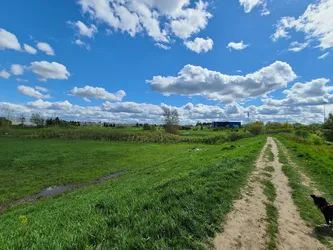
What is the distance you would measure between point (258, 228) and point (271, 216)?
1093mm

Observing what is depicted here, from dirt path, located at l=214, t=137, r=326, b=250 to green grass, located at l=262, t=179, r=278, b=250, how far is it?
106mm

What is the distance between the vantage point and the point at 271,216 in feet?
20.1

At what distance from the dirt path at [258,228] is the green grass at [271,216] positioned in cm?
11

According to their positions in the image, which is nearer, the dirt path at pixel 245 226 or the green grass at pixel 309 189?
the dirt path at pixel 245 226

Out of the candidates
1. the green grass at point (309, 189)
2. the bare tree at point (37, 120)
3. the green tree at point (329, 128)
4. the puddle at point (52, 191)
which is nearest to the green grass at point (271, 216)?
the green grass at point (309, 189)

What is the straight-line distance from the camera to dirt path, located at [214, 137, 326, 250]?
469 cm

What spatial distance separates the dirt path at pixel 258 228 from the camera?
185 inches

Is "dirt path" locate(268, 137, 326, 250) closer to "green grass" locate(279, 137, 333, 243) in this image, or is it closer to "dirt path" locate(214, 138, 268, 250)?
"green grass" locate(279, 137, 333, 243)

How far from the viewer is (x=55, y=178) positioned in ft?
64.3

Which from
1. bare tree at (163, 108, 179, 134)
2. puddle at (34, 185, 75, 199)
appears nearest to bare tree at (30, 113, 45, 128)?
bare tree at (163, 108, 179, 134)

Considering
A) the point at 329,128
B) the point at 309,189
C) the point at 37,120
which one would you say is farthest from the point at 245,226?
the point at 37,120

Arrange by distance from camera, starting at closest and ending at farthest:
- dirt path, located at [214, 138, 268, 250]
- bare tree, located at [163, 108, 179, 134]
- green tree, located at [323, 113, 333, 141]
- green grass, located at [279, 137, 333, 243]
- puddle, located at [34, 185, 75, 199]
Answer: dirt path, located at [214, 138, 268, 250]
green grass, located at [279, 137, 333, 243]
puddle, located at [34, 185, 75, 199]
green tree, located at [323, 113, 333, 141]
bare tree, located at [163, 108, 179, 134]

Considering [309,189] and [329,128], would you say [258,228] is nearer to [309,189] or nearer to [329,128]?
[309,189]

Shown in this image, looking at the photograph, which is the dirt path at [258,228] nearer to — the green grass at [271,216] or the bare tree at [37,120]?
the green grass at [271,216]
